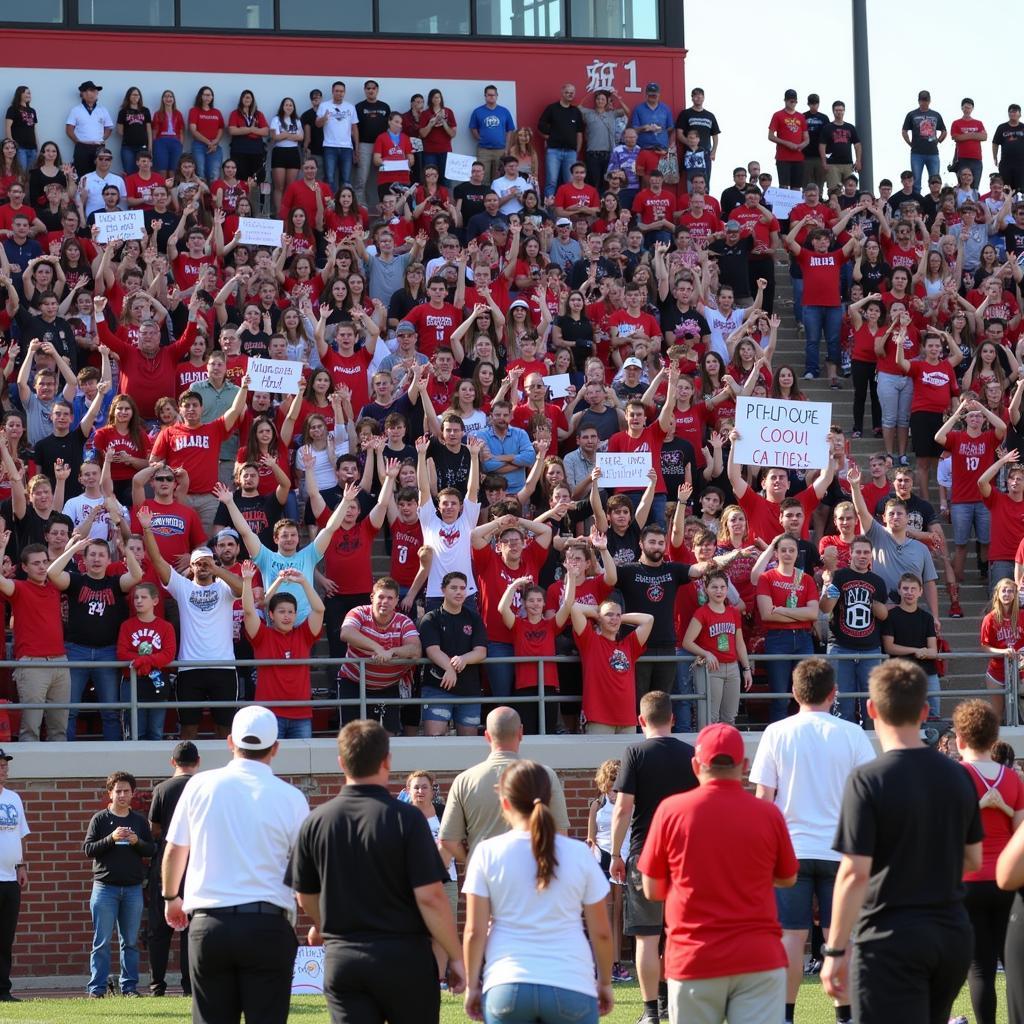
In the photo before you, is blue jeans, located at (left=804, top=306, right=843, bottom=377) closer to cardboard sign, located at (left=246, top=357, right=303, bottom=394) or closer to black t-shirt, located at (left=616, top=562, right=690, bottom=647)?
black t-shirt, located at (left=616, top=562, right=690, bottom=647)

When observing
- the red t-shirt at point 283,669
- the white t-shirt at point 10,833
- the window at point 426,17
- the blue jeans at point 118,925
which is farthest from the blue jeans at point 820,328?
the white t-shirt at point 10,833

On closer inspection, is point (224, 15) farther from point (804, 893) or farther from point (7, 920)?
point (804, 893)

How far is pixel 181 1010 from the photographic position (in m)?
11.4

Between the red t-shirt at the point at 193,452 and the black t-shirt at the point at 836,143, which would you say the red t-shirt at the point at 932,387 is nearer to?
the black t-shirt at the point at 836,143

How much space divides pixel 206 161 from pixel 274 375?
7.53 metres

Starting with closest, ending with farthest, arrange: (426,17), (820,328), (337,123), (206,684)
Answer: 1. (206,684)
2. (820,328)
3. (337,123)
4. (426,17)

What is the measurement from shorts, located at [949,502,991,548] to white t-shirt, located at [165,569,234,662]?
7.62m

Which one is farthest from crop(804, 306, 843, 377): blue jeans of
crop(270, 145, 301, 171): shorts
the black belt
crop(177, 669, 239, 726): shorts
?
the black belt

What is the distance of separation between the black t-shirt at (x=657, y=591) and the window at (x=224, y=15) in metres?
13.1

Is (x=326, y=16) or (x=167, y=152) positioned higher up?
(x=326, y=16)

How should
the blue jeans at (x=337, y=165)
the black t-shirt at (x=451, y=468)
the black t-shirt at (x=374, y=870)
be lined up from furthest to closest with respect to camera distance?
the blue jeans at (x=337, y=165), the black t-shirt at (x=451, y=468), the black t-shirt at (x=374, y=870)

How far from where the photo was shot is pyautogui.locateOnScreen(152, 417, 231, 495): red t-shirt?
1588 centimetres

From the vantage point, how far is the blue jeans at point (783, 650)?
15.5 meters

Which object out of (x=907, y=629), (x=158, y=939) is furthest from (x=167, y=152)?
(x=158, y=939)
